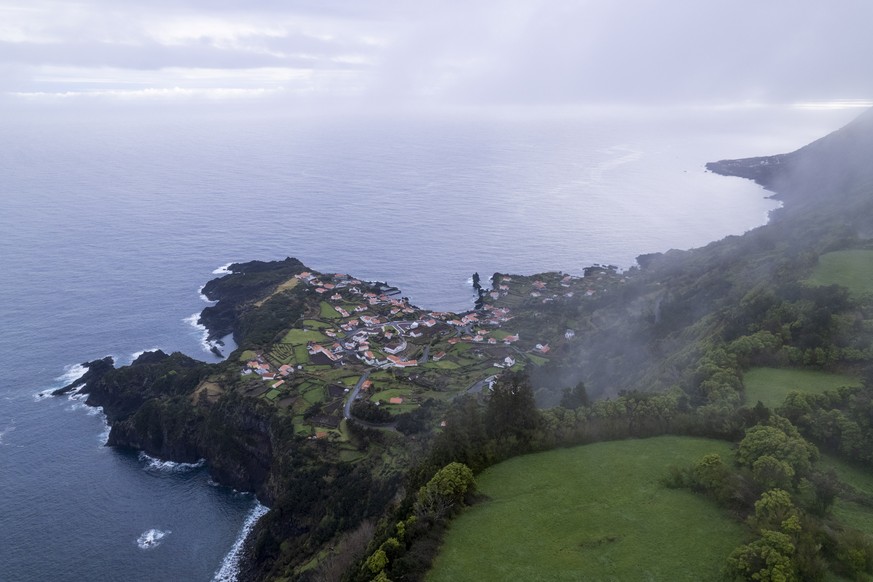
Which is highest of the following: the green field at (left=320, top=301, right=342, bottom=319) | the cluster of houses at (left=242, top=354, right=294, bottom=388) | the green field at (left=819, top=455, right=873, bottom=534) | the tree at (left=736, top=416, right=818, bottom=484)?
the tree at (left=736, top=416, right=818, bottom=484)

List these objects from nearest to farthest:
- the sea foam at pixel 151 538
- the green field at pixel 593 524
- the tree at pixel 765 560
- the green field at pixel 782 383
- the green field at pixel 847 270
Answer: the tree at pixel 765 560
the green field at pixel 593 524
the green field at pixel 782 383
the green field at pixel 847 270
the sea foam at pixel 151 538

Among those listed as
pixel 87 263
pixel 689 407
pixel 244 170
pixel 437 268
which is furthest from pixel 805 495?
pixel 244 170

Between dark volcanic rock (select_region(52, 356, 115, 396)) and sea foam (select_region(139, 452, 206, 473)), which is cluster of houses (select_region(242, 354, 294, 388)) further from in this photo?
dark volcanic rock (select_region(52, 356, 115, 396))

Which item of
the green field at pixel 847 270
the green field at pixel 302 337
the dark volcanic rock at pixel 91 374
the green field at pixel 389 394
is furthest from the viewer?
the green field at pixel 302 337

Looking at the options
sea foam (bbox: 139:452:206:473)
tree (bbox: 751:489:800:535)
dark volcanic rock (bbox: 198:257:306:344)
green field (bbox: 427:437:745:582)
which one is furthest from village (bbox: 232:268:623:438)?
tree (bbox: 751:489:800:535)

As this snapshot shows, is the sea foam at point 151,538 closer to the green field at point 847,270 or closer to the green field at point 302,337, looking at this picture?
the green field at point 302,337

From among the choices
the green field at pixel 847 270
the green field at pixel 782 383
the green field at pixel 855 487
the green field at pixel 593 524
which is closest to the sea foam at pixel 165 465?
the green field at pixel 593 524

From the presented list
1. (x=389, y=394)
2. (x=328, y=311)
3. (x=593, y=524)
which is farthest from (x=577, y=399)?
(x=328, y=311)
